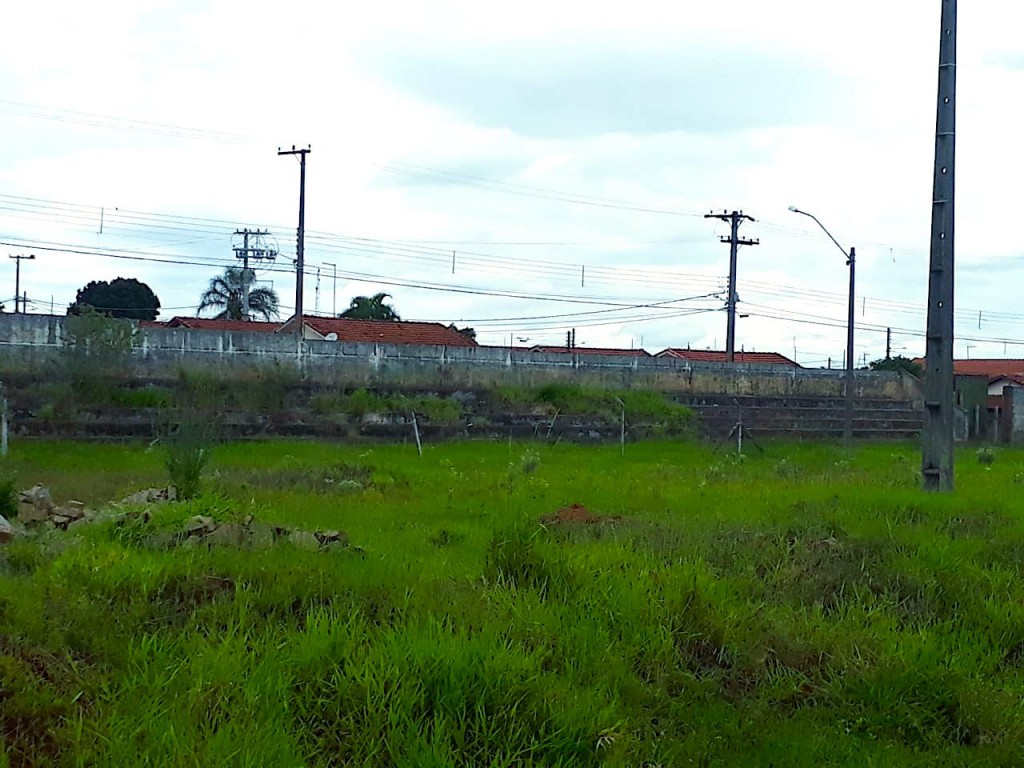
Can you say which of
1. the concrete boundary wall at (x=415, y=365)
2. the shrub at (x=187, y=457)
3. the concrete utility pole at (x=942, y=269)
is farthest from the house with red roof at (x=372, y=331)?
the shrub at (x=187, y=457)

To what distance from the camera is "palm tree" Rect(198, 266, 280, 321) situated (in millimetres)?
57781

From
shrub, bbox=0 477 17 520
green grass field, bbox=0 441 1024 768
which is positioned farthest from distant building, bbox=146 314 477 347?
green grass field, bbox=0 441 1024 768

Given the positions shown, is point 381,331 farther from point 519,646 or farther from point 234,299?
point 519,646

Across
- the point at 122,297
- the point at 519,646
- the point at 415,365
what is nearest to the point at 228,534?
the point at 519,646

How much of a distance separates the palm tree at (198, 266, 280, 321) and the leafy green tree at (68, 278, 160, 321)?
2817 millimetres

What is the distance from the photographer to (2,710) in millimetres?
4977

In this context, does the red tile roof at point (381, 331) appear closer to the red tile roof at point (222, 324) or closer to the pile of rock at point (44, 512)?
the red tile roof at point (222, 324)

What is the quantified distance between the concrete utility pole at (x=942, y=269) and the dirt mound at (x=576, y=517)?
4691 millimetres

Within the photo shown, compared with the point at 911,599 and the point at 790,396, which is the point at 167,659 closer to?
the point at 911,599

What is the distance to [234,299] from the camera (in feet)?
193

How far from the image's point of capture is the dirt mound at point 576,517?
37.6 ft

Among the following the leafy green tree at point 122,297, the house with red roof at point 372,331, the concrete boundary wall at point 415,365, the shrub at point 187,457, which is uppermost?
the leafy green tree at point 122,297

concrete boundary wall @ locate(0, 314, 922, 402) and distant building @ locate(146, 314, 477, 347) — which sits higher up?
distant building @ locate(146, 314, 477, 347)

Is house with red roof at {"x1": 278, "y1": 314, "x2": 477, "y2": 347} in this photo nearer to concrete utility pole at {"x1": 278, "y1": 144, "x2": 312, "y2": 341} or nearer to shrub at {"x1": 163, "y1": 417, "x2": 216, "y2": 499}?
concrete utility pole at {"x1": 278, "y1": 144, "x2": 312, "y2": 341}
